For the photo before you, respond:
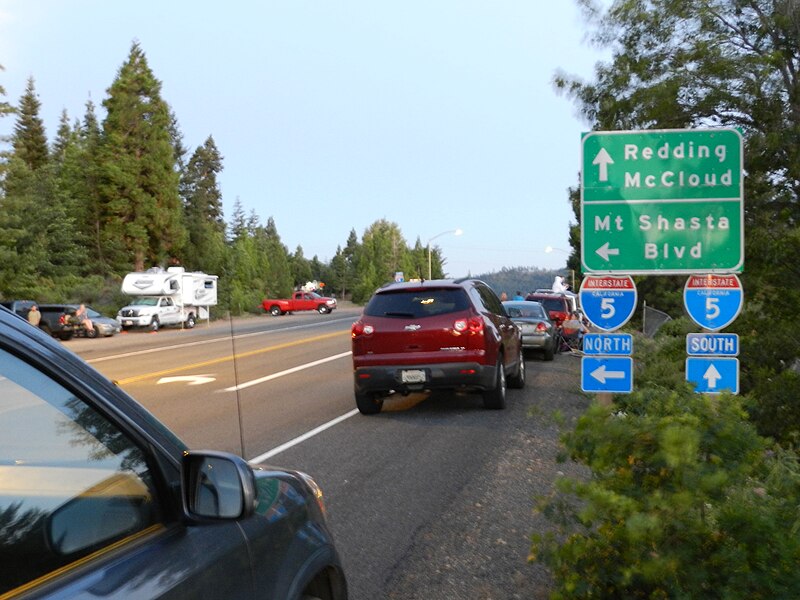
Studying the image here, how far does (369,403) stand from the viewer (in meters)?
12.6

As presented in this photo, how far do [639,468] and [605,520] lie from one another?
0.96ft

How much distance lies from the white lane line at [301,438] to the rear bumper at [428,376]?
0.63m

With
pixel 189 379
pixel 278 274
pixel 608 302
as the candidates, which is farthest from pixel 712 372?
pixel 278 274

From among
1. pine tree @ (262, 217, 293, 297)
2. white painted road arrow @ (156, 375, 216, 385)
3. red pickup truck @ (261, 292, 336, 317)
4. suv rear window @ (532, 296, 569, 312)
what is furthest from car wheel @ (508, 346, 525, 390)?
pine tree @ (262, 217, 293, 297)

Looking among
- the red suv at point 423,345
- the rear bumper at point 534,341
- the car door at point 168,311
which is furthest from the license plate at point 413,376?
Result: the car door at point 168,311

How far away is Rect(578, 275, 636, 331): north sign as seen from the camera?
834 cm

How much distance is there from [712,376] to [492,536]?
9.13 feet

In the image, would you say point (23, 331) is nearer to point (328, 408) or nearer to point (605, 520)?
point (605, 520)

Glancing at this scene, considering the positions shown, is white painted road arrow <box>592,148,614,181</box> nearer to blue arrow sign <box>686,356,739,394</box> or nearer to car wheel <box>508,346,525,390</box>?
blue arrow sign <box>686,356,739,394</box>

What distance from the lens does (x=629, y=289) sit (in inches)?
332

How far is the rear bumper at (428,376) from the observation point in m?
12.1

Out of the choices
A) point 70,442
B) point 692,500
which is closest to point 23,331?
point 70,442

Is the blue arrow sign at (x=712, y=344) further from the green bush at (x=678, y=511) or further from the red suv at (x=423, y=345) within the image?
the red suv at (x=423, y=345)

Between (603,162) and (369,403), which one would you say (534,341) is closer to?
(369,403)
